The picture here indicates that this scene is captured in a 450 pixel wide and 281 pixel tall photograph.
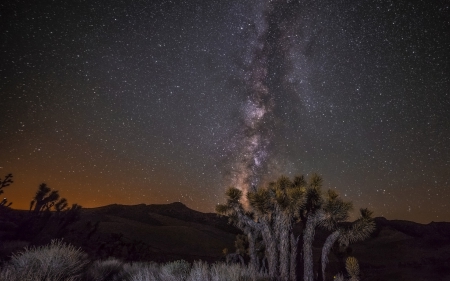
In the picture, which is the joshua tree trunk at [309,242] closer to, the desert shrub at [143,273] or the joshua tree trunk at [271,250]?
the joshua tree trunk at [271,250]

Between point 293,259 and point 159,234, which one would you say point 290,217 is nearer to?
point 293,259

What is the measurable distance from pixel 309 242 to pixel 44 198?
2697 cm

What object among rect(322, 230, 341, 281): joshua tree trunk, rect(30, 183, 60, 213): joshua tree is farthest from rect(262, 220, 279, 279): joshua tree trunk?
rect(30, 183, 60, 213): joshua tree

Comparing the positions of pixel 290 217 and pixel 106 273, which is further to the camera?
pixel 290 217

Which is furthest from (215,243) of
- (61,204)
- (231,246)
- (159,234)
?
(61,204)

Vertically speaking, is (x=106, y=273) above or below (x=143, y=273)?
below

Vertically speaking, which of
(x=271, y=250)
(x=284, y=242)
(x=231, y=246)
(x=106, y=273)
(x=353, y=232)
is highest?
(x=353, y=232)

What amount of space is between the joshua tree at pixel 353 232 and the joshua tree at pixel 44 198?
27231mm

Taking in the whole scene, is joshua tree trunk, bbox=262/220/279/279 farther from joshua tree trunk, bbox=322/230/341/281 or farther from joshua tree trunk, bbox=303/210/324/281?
joshua tree trunk, bbox=322/230/341/281

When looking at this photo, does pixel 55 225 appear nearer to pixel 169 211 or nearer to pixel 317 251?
pixel 317 251

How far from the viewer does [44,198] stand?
27.4 meters

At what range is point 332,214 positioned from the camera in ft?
41.9

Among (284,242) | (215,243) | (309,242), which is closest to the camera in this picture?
(284,242)

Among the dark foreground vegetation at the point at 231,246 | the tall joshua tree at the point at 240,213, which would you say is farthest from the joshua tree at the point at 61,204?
the tall joshua tree at the point at 240,213
